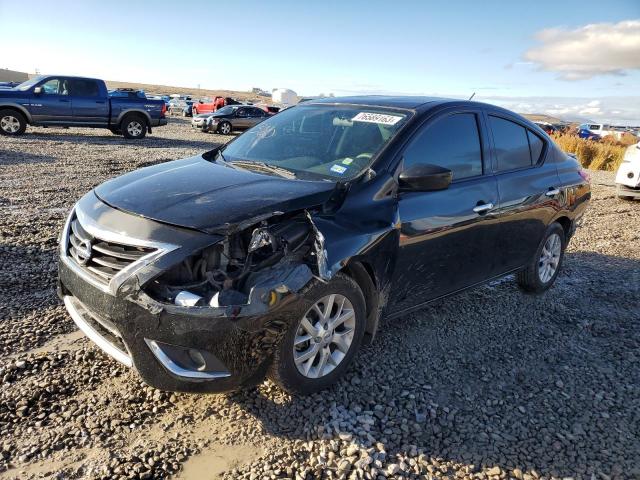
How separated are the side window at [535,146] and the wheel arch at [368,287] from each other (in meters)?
2.41

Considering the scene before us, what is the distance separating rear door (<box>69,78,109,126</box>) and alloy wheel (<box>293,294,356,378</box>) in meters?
15.8

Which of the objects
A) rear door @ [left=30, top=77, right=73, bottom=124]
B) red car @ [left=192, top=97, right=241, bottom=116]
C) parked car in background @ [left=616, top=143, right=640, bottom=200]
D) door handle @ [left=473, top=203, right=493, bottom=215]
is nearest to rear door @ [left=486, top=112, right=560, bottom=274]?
door handle @ [left=473, top=203, right=493, bottom=215]

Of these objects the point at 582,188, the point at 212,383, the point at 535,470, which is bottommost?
the point at 535,470

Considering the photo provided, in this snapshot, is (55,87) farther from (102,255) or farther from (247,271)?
(247,271)

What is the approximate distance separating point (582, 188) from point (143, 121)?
15.4 meters

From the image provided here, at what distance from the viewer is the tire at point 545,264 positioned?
16.5 ft

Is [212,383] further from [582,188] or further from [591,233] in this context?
[591,233]

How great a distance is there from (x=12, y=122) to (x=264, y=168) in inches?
595

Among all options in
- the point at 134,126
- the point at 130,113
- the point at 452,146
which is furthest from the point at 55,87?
the point at 452,146

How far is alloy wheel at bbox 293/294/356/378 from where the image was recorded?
3006 millimetres

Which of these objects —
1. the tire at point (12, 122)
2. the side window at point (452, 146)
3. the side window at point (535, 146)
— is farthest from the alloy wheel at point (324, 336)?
the tire at point (12, 122)

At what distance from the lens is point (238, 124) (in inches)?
935

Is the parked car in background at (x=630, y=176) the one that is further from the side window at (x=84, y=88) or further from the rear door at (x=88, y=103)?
the side window at (x=84, y=88)

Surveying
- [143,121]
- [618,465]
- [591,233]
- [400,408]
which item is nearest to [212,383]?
[400,408]
